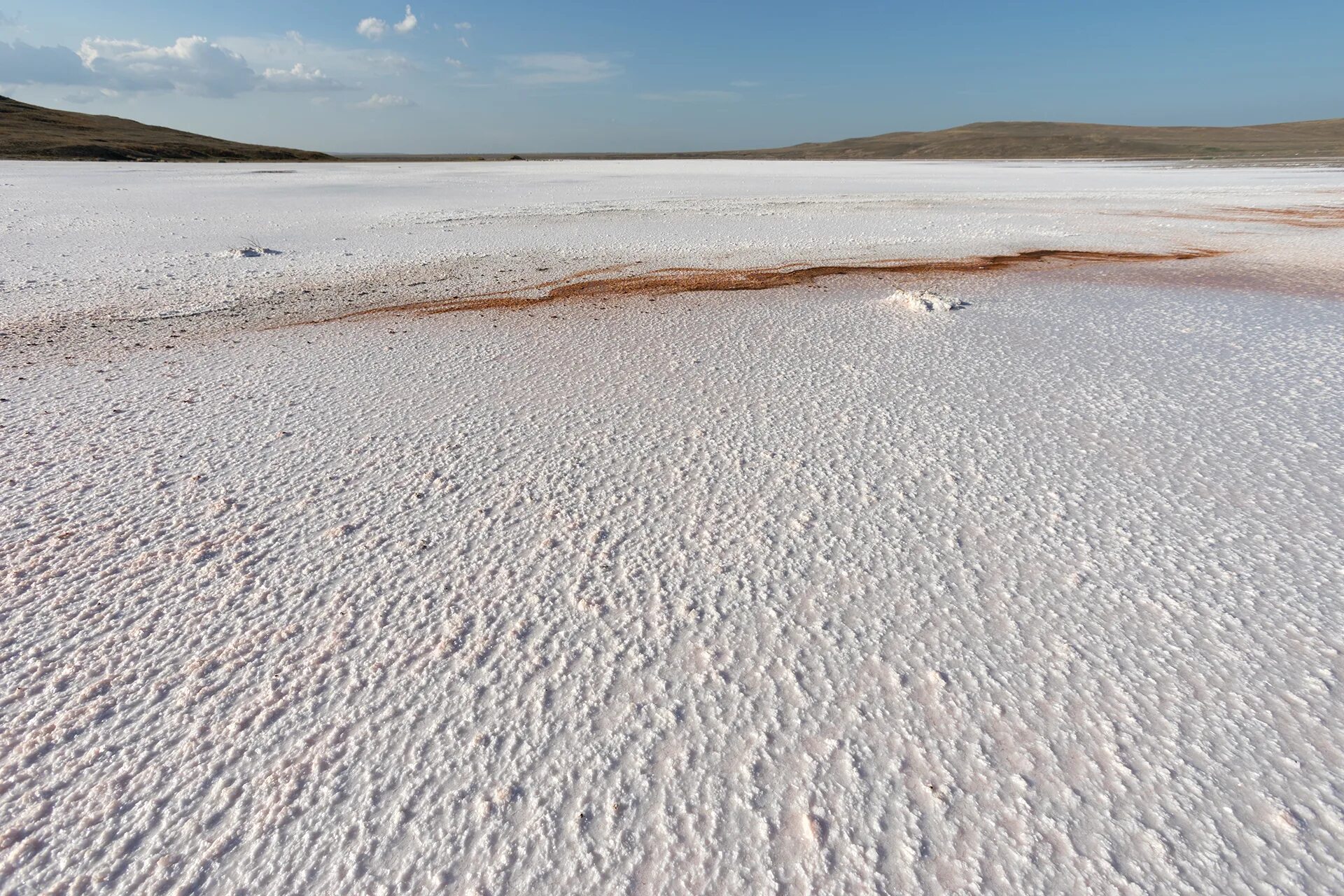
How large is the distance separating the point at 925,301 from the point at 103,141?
41.4 m

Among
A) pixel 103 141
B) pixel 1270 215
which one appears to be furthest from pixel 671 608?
pixel 103 141

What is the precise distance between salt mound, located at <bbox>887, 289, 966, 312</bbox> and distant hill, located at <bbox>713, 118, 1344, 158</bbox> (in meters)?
47.2

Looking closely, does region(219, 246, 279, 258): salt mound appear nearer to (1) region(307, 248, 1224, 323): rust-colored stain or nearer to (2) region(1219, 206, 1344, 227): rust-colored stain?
(1) region(307, 248, 1224, 323): rust-colored stain

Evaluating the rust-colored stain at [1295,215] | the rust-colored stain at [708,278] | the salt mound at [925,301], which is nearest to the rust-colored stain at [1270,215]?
the rust-colored stain at [1295,215]

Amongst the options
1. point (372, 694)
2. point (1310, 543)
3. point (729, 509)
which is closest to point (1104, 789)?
point (729, 509)

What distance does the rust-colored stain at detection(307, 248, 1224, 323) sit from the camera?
15.4 ft

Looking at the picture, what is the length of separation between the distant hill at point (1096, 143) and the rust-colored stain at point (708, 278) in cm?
4423

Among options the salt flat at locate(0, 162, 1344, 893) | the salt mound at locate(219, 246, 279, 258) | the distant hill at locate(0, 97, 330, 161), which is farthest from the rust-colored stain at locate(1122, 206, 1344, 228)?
the distant hill at locate(0, 97, 330, 161)

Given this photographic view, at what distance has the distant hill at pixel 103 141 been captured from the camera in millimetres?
26453

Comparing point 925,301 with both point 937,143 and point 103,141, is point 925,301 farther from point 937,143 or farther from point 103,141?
point 937,143

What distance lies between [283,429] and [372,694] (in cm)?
166

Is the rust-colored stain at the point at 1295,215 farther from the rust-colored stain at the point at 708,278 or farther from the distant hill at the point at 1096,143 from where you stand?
the distant hill at the point at 1096,143

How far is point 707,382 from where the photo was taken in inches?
125

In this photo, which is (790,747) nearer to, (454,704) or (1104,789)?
(1104,789)
